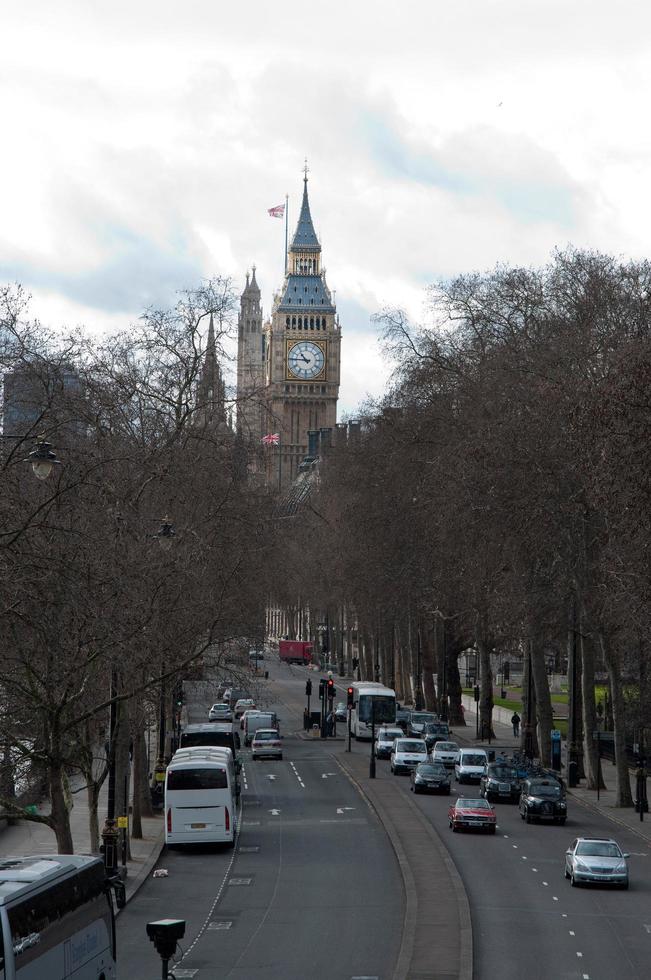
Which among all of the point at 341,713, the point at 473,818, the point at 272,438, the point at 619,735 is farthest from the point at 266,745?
the point at 272,438

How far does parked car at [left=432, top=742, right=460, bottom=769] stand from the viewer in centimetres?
6406

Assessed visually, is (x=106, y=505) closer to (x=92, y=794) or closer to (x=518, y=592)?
(x=92, y=794)

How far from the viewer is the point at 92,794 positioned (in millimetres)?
37094

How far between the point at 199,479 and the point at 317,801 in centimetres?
1233

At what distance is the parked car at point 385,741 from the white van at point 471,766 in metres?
9.74

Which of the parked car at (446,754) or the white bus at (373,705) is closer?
the parked car at (446,754)

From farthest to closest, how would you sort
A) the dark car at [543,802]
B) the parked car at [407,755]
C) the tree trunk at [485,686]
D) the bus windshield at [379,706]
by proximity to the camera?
the bus windshield at [379,706], the tree trunk at [485,686], the parked car at [407,755], the dark car at [543,802]

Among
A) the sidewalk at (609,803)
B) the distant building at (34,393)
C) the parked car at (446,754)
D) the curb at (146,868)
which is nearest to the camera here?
the distant building at (34,393)

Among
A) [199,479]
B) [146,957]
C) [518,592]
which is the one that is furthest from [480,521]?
[146,957]

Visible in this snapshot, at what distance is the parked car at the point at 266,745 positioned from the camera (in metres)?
70.8

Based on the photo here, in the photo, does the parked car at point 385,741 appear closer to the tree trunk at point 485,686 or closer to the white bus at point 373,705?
the white bus at point 373,705

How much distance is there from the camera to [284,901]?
33531 mm

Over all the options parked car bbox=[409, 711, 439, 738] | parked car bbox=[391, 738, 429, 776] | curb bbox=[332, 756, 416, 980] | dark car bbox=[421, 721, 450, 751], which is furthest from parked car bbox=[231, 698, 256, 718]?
curb bbox=[332, 756, 416, 980]

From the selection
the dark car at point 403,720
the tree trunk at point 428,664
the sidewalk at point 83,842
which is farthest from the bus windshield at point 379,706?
the sidewalk at point 83,842
